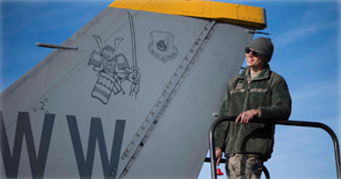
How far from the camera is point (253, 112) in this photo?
2098 mm

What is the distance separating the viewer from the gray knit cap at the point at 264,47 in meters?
2.36

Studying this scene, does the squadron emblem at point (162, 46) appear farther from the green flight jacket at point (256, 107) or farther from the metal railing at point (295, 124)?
the metal railing at point (295, 124)

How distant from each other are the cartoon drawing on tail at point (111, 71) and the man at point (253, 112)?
87 cm

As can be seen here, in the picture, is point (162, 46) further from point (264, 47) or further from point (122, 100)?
point (264, 47)

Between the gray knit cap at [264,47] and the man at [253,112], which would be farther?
the gray knit cap at [264,47]

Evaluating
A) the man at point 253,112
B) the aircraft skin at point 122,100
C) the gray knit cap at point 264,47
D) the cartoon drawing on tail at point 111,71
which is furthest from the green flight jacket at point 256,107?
the cartoon drawing on tail at point 111,71

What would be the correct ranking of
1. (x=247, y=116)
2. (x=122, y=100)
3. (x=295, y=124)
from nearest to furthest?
(x=247, y=116) < (x=295, y=124) < (x=122, y=100)

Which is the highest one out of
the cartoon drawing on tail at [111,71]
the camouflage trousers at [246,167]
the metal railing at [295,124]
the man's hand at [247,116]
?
the cartoon drawing on tail at [111,71]

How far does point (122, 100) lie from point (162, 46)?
Result: 0.69m

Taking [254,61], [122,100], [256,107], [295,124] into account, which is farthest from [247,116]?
[122,100]

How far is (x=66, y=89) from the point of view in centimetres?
249

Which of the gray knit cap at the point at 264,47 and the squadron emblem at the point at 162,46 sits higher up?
the squadron emblem at the point at 162,46

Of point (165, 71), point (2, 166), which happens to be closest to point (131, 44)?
point (165, 71)

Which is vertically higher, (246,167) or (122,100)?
(122,100)
